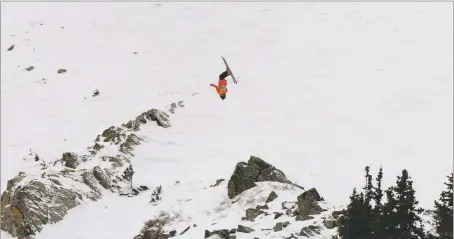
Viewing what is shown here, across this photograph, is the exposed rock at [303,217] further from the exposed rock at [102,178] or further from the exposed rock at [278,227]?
the exposed rock at [102,178]

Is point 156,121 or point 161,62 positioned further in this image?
point 161,62

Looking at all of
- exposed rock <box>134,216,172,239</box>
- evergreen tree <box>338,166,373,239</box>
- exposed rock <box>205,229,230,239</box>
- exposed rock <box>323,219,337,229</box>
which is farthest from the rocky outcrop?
evergreen tree <box>338,166,373,239</box>

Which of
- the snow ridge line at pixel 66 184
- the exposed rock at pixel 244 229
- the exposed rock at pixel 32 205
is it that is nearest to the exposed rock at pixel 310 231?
the exposed rock at pixel 244 229

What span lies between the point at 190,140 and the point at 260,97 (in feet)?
23.7

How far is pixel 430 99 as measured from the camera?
97.0 feet

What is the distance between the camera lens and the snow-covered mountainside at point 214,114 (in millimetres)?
17953

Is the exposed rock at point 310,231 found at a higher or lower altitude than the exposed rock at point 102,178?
higher

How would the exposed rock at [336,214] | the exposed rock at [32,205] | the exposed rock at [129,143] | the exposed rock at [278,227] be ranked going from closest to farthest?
the exposed rock at [336,214], the exposed rock at [278,227], the exposed rock at [32,205], the exposed rock at [129,143]

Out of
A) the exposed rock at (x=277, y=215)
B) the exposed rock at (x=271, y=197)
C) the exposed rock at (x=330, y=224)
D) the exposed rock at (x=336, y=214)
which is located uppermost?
the exposed rock at (x=336, y=214)

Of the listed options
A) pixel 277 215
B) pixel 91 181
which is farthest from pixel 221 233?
pixel 91 181

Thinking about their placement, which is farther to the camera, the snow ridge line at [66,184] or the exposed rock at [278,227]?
the snow ridge line at [66,184]

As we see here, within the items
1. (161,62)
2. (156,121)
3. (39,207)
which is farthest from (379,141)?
(161,62)

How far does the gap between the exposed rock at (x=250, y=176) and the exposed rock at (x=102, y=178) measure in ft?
16.1

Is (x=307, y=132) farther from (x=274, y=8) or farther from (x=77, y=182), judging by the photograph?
(x=274, y=8)
